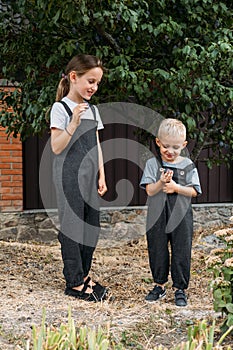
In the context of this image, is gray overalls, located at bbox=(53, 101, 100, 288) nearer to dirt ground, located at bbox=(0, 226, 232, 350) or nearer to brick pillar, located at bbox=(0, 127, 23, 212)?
dirt ground, located at bbox=(0, 226, 232, 350)

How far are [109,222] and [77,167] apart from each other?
318 centimetres

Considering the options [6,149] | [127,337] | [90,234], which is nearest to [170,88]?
[90,234]

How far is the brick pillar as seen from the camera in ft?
21.8

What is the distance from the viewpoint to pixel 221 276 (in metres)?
3.25

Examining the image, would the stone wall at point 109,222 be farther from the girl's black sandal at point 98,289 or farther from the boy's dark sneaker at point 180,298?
the boy's dark sneaker at point 180,298

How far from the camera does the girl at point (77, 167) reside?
4.01m

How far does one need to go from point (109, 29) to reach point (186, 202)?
180 centimetres

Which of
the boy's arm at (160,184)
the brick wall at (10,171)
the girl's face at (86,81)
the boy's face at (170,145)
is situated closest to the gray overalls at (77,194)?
the girl's face at (86,81)

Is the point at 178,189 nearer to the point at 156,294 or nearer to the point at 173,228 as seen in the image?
the point at 173,228

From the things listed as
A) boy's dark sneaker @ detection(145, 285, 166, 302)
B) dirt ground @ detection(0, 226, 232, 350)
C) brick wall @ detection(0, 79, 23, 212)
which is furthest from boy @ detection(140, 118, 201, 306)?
brick wall @ detection(0, 79, 23, 212)

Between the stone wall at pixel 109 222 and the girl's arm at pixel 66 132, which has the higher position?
the girl's arm at pixel 66 132

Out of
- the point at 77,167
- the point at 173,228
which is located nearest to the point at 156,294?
the point at 173,228

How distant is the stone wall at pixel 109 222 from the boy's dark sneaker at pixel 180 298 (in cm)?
303

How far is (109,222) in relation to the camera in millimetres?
7156
